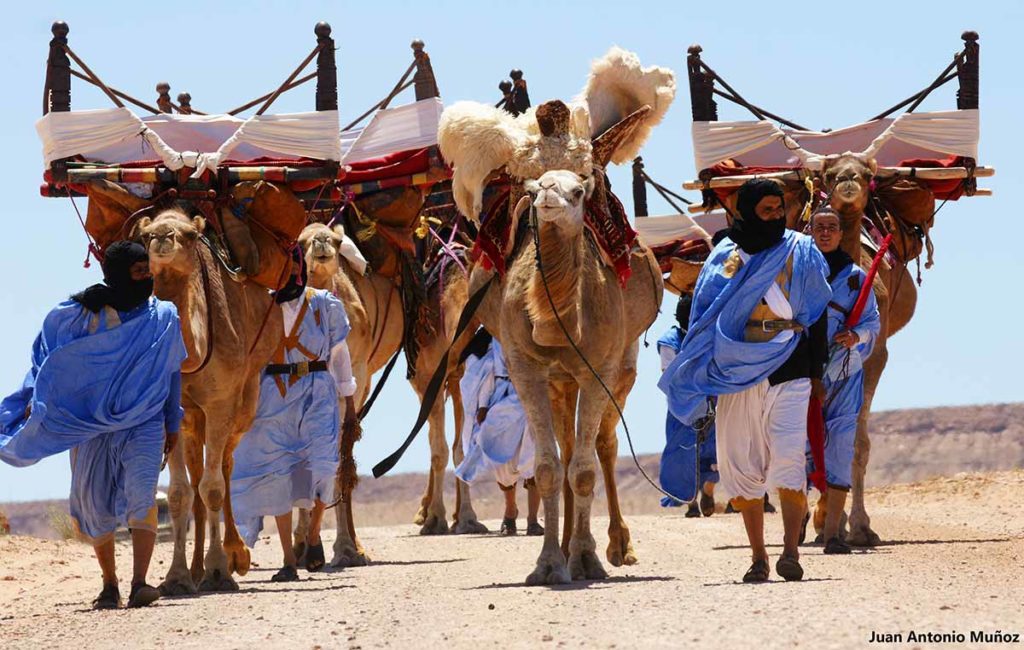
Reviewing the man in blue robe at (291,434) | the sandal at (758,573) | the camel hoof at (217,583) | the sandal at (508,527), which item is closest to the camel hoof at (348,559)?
the man in blue robe at (291,434)

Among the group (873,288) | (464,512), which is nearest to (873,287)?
(873,288)

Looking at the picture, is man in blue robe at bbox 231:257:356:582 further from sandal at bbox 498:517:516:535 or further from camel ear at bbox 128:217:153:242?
sandal at bbox 498:517:516:535

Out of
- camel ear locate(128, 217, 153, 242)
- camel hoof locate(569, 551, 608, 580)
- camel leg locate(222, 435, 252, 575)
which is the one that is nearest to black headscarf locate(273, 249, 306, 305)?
camel leg locate(222, 435, 252, 575)

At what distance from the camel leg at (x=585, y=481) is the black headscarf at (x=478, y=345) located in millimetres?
5495

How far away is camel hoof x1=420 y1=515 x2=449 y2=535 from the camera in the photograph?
19875 mm

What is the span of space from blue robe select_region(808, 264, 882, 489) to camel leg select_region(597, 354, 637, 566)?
1.40 m

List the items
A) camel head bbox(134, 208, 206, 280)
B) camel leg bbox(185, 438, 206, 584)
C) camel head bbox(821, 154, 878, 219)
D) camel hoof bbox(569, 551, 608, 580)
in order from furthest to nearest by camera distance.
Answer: camel head bbox(821, 154, 878, 219)
camel leg bbox(185, 438, 206, 584)
camel head bbox(134, 208, 206, 280)
camel hoof bbox(569, 551, 608, 580)

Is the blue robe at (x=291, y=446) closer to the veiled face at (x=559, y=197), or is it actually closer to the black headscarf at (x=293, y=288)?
the black headscarf at (x=293, y=288)

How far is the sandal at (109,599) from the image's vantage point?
1184cm

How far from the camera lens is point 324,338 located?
1502 cm

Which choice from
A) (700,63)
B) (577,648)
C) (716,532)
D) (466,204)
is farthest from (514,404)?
(577,648)

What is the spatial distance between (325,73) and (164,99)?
467 centimetres

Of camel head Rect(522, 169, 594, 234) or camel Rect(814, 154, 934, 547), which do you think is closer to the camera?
camel head Rect(522, 169, 594, 234)

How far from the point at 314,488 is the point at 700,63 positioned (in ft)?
17.6
